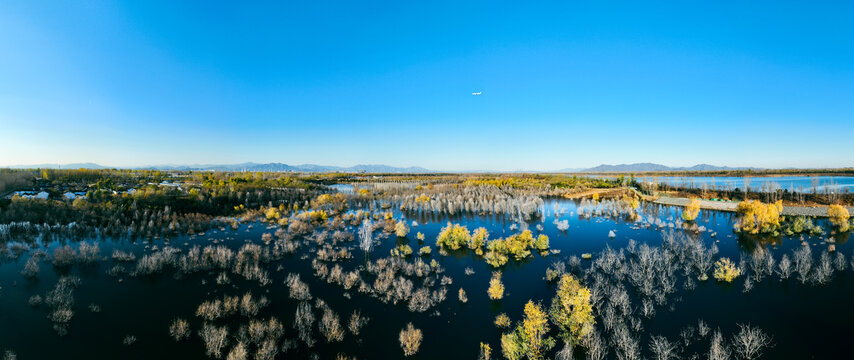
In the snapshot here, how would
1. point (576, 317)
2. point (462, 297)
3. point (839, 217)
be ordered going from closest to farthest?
point (576, 317), point (462, 297), point (839, 217)

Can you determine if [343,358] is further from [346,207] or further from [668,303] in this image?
[346,207]

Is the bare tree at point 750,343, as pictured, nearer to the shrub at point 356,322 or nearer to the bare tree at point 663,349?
the bare tree at point 663,349

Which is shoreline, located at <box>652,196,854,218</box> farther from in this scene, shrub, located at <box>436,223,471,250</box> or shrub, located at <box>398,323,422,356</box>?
shrub, located at <box>398,323,422,356</box>

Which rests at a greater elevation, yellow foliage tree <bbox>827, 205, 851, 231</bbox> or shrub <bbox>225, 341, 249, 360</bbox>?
yellow foliage tree <bbox>827, 205, 851, 231</bbox>

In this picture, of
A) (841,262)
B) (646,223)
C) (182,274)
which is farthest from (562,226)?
(182,274)

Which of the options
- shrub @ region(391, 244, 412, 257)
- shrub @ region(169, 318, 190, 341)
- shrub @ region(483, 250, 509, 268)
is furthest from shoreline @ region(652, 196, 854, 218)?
shrub @ region(169, 318, 190, 341)

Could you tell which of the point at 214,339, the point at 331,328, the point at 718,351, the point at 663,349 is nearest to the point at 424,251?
the point at 331,328

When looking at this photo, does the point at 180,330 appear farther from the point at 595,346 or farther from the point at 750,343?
the point at 750,343
